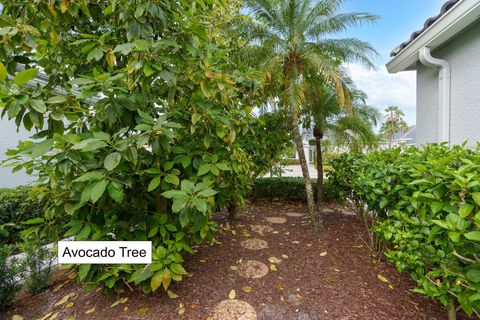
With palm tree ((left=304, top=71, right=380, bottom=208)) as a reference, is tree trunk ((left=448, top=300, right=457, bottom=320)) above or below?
below

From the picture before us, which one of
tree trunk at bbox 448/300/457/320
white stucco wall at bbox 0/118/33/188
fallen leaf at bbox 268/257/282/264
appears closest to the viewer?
tree trunk at bbox 448/300/457/320

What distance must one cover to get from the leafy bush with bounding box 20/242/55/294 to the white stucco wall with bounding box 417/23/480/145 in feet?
19.9

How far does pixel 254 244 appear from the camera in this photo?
12.4 ft

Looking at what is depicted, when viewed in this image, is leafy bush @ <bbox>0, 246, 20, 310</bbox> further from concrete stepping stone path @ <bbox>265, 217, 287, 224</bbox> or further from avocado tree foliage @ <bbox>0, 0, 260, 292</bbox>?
concrete stepping stone path @ <bbox>265, 217, 287, 224</bbox>

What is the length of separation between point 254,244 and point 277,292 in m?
1.21

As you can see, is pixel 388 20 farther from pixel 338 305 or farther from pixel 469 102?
pixel 338 305

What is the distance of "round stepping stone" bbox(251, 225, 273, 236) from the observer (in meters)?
4.38

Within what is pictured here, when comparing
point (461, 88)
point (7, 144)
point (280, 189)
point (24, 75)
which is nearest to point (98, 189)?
point (24, 75)

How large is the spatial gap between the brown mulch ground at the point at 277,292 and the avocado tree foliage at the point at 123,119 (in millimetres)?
360

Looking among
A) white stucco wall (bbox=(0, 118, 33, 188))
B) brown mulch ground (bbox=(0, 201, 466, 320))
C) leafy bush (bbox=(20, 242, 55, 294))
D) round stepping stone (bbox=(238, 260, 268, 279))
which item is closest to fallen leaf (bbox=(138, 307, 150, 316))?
brown mulch ground (bbox=(0, 201, 466, 320))

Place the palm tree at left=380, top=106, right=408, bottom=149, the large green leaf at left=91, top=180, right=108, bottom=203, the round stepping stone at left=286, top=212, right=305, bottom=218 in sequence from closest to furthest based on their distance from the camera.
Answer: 1. the large green leaf at left=91, top=180, right=108, bottom=203
2. the round stepping stone at left=286, top=212, right=305, bottom=218
3. the palm tree at left=380, top=106, right=408, bottom=149

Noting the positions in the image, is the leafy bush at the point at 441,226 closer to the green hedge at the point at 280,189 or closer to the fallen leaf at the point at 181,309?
the fallen leaf at the point at 181,309

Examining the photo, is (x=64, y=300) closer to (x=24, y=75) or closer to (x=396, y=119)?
(x=24, y=75)

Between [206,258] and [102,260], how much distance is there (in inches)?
57.6
